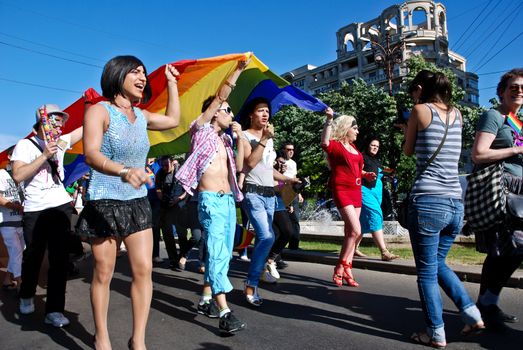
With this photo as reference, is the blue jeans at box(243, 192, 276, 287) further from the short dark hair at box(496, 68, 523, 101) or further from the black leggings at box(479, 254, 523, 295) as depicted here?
the short dark hair at box(496, 68, 523, 101)

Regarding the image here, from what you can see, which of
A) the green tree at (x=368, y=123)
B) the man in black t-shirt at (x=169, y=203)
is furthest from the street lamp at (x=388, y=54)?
the man in black t-shirt at (x=169, y=203)

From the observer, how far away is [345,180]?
5418 millimetres

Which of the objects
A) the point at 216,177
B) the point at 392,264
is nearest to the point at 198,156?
the point at 216,177

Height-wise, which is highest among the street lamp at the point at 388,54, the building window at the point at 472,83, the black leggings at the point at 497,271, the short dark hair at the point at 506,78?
the building window at the point at 472,83

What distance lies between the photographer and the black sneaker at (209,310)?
167 inches

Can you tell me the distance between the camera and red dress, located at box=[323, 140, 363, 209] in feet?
17.6

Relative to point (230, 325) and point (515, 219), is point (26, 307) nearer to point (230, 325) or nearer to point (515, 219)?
point (230, 325)

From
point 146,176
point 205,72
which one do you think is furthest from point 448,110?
point 205,72

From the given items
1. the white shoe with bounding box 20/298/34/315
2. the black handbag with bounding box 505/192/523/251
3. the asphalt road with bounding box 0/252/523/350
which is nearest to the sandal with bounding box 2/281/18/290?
the asphalt road with bounding box 0/252/523/350

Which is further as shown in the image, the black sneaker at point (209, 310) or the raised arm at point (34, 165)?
the black sneaker at point (209, 310)

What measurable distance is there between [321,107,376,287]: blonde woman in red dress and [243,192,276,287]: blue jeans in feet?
3.37

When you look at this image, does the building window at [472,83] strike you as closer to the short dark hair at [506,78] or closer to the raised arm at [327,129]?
the raised arm at [327,129]

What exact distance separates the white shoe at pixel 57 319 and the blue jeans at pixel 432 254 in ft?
9.84

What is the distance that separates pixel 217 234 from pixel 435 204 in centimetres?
181
